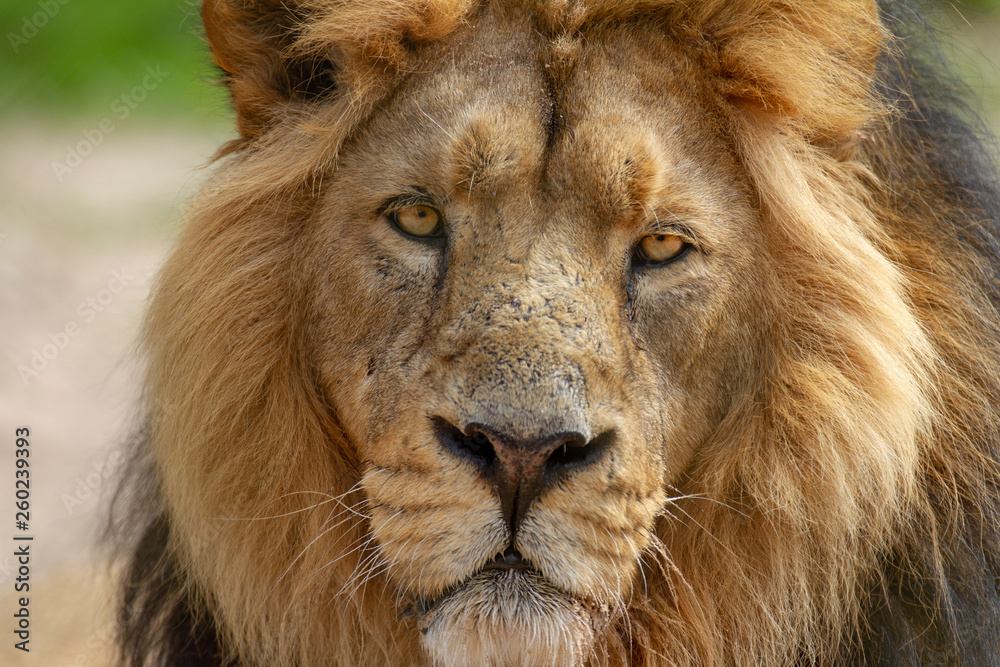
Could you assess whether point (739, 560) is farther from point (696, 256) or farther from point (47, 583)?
point (47, 583)

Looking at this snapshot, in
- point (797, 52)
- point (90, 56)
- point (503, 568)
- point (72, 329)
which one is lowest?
point (72, 329)

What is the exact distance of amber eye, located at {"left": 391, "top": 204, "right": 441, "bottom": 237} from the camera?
2.21 m

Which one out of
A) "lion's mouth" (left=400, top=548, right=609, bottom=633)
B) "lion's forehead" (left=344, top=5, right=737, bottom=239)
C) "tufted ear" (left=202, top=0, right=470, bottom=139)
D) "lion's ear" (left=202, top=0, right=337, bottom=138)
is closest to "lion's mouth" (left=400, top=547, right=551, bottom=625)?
"lion's mouth" (left=400, top=548, right=609, bottom=633)

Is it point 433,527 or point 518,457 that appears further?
point 433,527

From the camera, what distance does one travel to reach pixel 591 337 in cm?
202

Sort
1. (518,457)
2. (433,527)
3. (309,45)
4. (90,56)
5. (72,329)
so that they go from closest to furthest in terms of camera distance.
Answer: (518,457) → (433,527) → (309,45) → (72,329) → (90,56)

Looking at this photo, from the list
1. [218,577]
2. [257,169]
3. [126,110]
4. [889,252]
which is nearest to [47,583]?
[218,577]

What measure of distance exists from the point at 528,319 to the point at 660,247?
385 millimetres

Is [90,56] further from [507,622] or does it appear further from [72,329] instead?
[507,622]

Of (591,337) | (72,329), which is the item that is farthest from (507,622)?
(72,329)

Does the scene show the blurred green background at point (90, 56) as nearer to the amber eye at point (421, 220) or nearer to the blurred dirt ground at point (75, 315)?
the blurred dirt ground at point (75, 315)

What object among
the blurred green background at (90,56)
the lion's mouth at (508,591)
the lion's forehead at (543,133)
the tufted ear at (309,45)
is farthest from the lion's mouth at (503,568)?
the blurred green background at (90,56)

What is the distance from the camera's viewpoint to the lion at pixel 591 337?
2008mm

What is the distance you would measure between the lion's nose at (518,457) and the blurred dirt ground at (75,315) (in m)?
1.12
